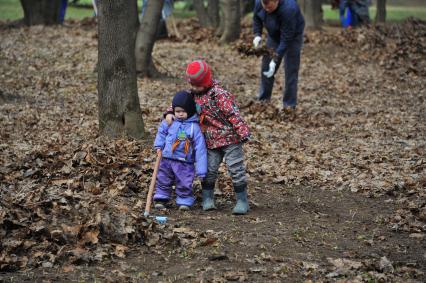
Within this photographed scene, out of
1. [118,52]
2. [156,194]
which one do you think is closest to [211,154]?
[156,194]

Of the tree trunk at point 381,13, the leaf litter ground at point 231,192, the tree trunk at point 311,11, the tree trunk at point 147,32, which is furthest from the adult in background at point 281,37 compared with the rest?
the tree trunk at point 381,13

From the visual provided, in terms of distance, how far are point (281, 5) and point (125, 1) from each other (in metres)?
3.48

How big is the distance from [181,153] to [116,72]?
8.83ft

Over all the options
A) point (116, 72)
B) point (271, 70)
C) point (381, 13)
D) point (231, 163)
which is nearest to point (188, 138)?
point (231, 163)

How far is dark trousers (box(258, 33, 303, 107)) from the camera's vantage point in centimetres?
1325

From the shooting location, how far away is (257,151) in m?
10.8

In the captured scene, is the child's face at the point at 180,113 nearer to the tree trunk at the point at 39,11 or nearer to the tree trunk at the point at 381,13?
the tree trunk at the point at 39,11

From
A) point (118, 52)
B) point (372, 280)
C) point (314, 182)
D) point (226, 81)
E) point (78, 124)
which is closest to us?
point (372, 280)

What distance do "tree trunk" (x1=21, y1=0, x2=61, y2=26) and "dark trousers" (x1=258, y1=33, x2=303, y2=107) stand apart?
40.5ft

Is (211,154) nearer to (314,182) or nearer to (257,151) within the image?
(314,182)

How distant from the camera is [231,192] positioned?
8.76 metres

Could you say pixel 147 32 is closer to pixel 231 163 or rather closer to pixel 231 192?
pixel 231 192

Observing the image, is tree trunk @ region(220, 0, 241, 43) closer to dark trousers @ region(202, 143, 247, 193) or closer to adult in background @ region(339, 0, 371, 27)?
adult in background @ region(339, 0, 371, 27)

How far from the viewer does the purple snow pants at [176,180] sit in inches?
313
